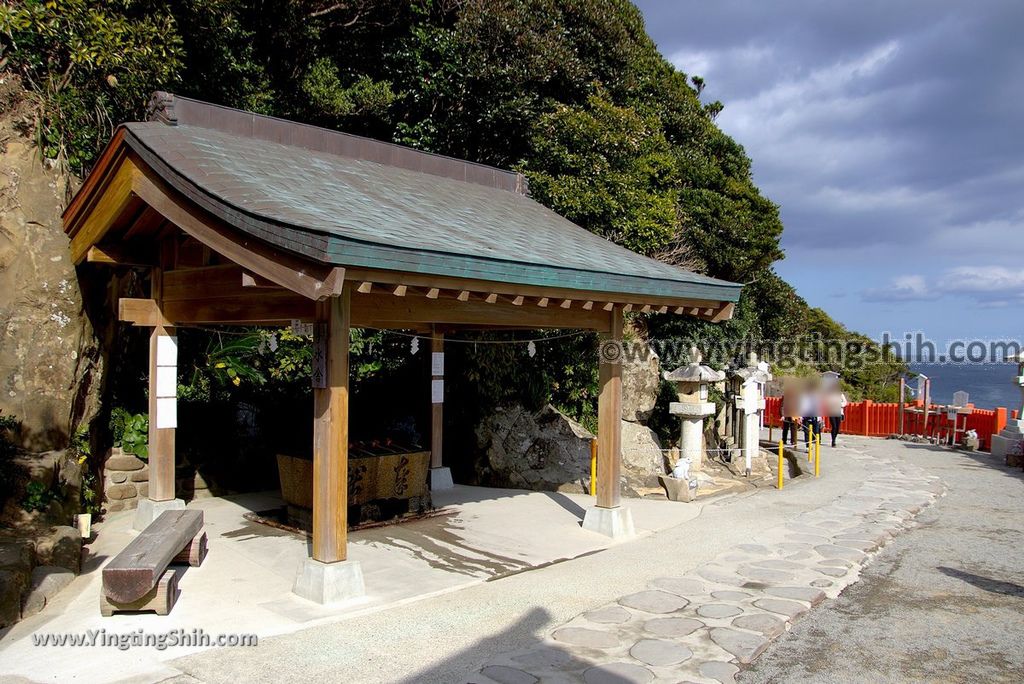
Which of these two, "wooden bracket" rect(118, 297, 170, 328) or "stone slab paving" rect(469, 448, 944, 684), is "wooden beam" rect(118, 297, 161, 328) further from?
"stone slab paving" rect(469, 448, 944, 684)

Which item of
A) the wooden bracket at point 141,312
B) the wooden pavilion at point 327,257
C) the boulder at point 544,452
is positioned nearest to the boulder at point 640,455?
the boulder at point 544,452

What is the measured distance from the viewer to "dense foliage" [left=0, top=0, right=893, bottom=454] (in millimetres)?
9508

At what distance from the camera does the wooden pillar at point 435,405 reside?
11.7 meters

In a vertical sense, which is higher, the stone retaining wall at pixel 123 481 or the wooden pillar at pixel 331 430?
the wooden pillar at pixel 331 430

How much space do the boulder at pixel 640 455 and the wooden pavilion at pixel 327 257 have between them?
12.2 ft

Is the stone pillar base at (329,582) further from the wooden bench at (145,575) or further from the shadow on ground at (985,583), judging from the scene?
the shadow on ground at (985,583)

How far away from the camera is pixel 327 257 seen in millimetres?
4953

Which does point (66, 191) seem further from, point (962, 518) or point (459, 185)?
point (962, 518)

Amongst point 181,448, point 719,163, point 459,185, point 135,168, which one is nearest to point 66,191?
point 135,168

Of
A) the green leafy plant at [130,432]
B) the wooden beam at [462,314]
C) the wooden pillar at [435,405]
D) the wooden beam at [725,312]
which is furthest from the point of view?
the wooden pillar at [435,405]

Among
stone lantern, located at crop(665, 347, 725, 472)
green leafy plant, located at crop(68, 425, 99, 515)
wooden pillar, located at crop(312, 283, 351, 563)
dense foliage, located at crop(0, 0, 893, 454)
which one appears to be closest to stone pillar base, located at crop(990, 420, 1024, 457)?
dense foliage, located at crop(0, 0, 893, 454)

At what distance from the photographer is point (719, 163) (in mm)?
24453

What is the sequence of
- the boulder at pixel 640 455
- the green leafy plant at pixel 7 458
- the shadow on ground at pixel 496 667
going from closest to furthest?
the shadow on ground at pixel 496 667 → the green leafy plant at pixel 7 458 → the boulder at pixel 640 455

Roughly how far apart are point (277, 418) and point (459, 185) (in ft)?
17.0
